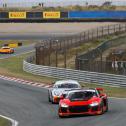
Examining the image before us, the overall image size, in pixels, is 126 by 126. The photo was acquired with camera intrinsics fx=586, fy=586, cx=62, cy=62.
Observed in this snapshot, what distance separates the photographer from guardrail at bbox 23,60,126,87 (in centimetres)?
3484

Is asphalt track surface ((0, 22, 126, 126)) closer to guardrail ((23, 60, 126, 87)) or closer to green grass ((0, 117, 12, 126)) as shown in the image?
green grass ((0, 117, 12, 126))

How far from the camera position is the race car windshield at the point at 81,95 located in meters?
21.9

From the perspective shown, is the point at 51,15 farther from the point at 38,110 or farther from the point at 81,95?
the point at 81,95

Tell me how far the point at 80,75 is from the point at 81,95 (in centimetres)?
1664

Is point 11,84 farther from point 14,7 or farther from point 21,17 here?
point 14,7

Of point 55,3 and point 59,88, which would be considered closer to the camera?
point 59,88

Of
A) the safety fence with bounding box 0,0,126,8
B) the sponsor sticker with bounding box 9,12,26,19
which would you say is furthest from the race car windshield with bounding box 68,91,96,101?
the safety fence with bounding box 0,0,126,8

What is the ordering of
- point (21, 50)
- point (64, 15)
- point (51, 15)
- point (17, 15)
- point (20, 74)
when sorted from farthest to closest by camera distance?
point (51, 15) → point (17, 15) → point (64, 15) → point (21, 50) → point (20, 74)

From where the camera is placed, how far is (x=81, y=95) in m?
22.2

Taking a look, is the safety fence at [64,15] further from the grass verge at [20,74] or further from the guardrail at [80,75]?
the guardrail at [80,75]

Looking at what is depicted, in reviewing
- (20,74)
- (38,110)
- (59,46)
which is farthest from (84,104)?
(59,46)

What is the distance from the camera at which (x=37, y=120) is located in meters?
21.4

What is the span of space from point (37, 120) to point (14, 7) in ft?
300

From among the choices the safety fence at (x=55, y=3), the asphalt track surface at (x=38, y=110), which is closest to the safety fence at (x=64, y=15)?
the safety fence at (x=55, y=3)
